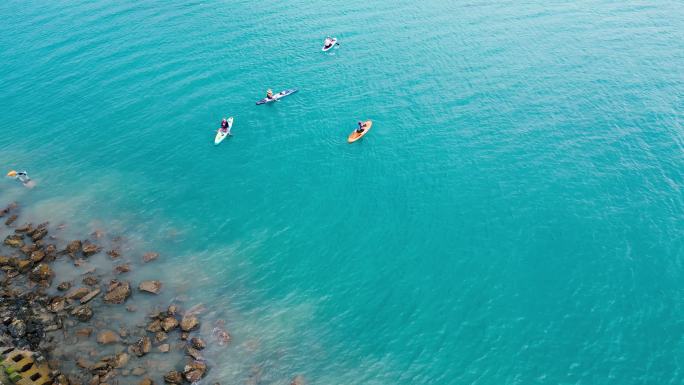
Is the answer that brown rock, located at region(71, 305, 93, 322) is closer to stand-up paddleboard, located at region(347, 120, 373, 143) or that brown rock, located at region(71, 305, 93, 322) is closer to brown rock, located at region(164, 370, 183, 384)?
brown rock, located at region(164, 370, 183, 384)

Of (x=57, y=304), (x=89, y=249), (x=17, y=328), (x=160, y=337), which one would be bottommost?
(x=160, y=337)

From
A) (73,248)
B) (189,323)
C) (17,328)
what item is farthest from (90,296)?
(189,323)

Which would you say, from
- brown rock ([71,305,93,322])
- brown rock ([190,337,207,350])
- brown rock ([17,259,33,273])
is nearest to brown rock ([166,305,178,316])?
brown rock ([190,337,207,350])

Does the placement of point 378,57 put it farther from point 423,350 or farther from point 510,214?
point 423,350

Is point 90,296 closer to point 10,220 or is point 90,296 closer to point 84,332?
point 84,332

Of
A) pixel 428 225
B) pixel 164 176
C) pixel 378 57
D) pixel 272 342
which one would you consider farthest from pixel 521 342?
pixel 378 57
